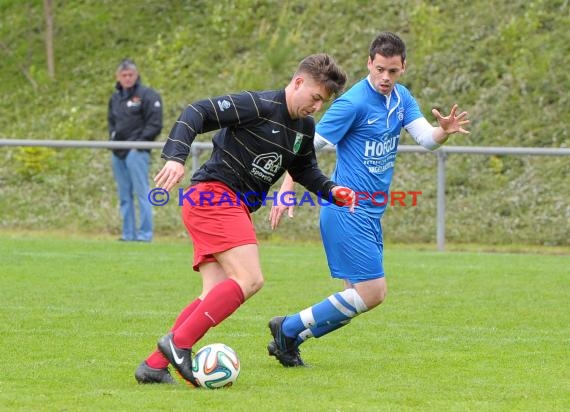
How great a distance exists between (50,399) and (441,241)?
31.6ft

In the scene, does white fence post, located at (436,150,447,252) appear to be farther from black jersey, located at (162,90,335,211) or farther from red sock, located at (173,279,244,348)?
red sock, located at (173,279,244,348)

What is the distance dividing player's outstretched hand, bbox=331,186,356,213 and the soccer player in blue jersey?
37cm

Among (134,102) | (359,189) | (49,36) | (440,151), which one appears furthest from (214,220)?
(49,36)

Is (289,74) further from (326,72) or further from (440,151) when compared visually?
(326,72)

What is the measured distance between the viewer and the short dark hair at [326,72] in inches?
248

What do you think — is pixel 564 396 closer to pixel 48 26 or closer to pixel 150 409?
pixel 150 409

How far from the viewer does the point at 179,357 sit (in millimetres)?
6113

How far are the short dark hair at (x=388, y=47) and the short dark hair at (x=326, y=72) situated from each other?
78cm

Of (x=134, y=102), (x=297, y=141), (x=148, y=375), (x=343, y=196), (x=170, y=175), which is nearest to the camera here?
(x=170, y=175)

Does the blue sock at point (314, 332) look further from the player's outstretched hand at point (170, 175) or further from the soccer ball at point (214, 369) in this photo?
the player's outstretched hand at point (170, 175)

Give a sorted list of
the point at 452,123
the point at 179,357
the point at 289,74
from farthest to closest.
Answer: the point at 289,74, the point at 452,123, the point at 179,357

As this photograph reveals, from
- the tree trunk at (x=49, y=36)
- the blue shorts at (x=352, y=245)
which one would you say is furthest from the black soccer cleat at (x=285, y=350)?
the tree trunk at (x=49, y=36)

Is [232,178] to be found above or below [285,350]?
above

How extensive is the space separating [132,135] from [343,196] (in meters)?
9.27
